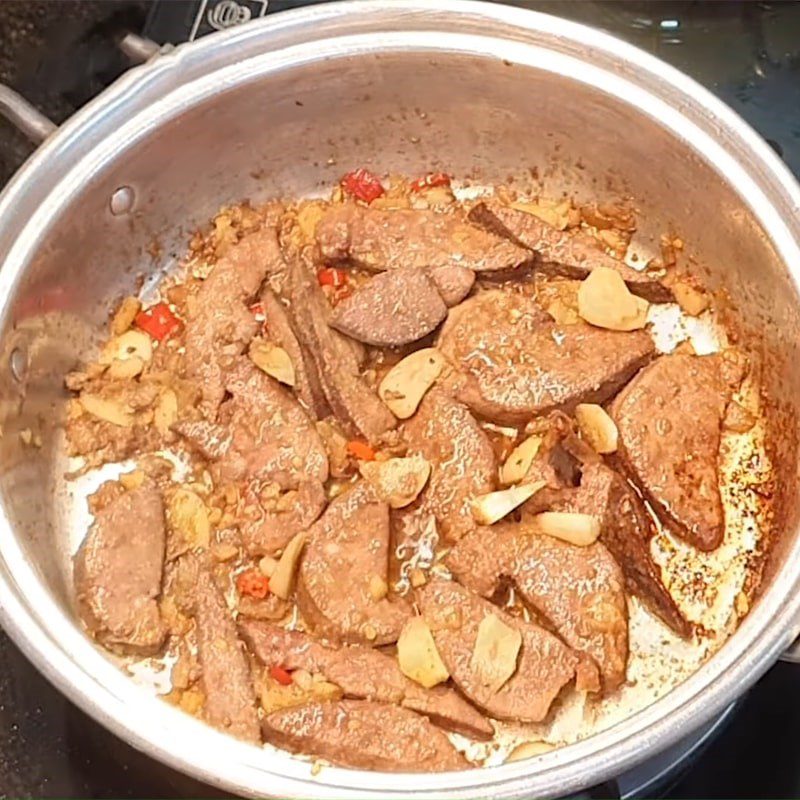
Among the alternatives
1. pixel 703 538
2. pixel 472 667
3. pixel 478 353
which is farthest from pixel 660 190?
pixel 472 667

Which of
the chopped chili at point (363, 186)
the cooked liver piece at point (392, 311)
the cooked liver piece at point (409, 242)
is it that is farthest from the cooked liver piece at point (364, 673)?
the chopped chili at point (363, 186)

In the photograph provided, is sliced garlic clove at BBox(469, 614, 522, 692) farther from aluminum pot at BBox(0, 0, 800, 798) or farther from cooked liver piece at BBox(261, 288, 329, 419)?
cooked liver piece at BBox(261, 288, 329, 419)

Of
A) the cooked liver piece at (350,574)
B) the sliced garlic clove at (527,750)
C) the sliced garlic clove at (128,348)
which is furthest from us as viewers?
the sliced garlic clove at (128,348)

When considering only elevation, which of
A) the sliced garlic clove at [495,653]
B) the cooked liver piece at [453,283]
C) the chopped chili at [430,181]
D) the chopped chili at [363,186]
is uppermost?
the chopped chili at [430,181]

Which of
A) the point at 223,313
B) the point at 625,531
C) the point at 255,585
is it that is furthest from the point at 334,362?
the point at 625,531

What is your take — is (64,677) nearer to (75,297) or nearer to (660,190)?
(75,297)

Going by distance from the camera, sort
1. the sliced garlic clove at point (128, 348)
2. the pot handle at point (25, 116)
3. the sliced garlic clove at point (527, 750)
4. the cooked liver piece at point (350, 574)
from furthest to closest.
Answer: the sliced garlic clove at point (128, 348)
the pot handle at point (25, 116)
the cooked liver piece at point (350, 574)
the sliced garlic clove at point (527, 750)

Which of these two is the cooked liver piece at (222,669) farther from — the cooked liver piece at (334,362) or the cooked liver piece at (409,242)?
the cooked liver piece at (409,242)

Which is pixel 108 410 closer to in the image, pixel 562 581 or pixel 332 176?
pixel 332 176
